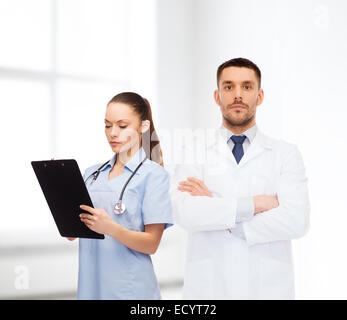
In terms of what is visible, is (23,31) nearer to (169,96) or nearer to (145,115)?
(169,96)

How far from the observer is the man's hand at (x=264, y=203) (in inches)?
58.2

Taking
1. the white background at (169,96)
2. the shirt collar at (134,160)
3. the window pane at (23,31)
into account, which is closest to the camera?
the shirt collar at (134,160)

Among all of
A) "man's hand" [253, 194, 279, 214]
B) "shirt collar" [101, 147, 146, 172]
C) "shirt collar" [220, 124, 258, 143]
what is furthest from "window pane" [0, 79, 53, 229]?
"man's hand" [253, 194, 279, 214]

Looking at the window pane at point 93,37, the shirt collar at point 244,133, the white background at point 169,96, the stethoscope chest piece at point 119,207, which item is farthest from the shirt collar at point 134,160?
the window pane at point 93,37

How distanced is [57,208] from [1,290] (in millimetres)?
833

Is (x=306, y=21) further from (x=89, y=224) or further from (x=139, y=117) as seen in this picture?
(x=89, y=224)

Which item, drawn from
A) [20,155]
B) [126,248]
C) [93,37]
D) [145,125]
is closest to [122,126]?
[145,125]

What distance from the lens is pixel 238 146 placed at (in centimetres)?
159

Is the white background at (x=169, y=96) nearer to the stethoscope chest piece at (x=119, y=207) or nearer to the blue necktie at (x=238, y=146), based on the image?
the blue necktie at (x=238, y=146)

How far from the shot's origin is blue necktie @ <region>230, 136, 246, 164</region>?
5.20 ft

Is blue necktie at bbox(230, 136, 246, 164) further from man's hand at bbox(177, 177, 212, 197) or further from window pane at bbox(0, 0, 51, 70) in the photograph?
window pane at bbox(0, 0, 51, 70)

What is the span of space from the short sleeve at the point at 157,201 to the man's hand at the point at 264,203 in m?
0.30

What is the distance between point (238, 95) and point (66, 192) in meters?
0.66

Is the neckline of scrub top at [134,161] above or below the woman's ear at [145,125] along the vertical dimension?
below
